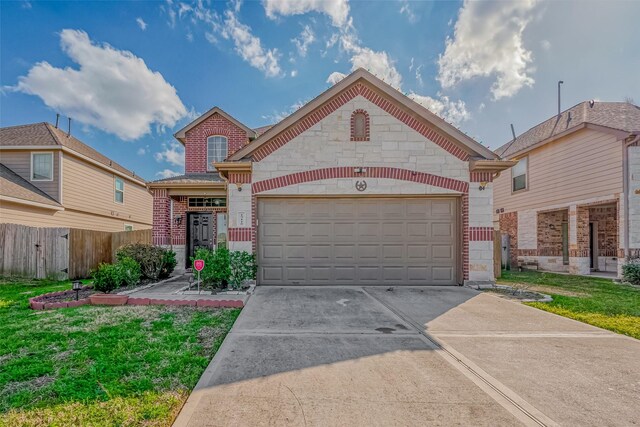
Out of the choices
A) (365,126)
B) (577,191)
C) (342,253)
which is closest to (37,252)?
(342,253)

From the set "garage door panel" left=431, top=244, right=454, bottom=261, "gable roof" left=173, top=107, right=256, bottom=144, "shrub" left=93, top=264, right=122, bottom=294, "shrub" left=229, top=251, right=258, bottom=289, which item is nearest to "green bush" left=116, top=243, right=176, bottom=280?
"shrub" left=93, top=264, right=122, bottom=294

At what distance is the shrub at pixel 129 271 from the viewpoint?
805 centimetres

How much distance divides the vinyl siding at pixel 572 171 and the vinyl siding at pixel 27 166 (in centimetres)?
2210

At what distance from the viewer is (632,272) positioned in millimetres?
10008

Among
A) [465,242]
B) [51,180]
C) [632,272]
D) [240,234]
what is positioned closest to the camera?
[240,234]

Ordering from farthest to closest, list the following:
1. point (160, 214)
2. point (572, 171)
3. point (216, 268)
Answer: point (572, 171) < point (160, 214) < point (216, 268)

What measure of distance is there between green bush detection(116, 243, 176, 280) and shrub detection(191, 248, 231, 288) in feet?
7.76

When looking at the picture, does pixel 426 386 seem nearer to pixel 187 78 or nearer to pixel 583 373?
pixel 583 373

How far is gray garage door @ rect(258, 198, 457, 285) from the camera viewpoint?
8.95 m

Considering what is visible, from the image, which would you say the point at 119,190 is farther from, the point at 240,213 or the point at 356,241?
the point at 356,241

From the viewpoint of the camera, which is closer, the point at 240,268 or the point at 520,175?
the point at 240,268

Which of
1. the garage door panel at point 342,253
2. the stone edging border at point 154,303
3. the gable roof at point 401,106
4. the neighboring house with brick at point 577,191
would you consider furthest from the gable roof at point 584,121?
the stone edging border at point 154,303

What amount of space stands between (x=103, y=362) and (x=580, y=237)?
15.8 metres

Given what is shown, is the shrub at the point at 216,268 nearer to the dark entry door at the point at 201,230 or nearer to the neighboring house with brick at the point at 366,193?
the neighboring house with brick at the point at 366,193
